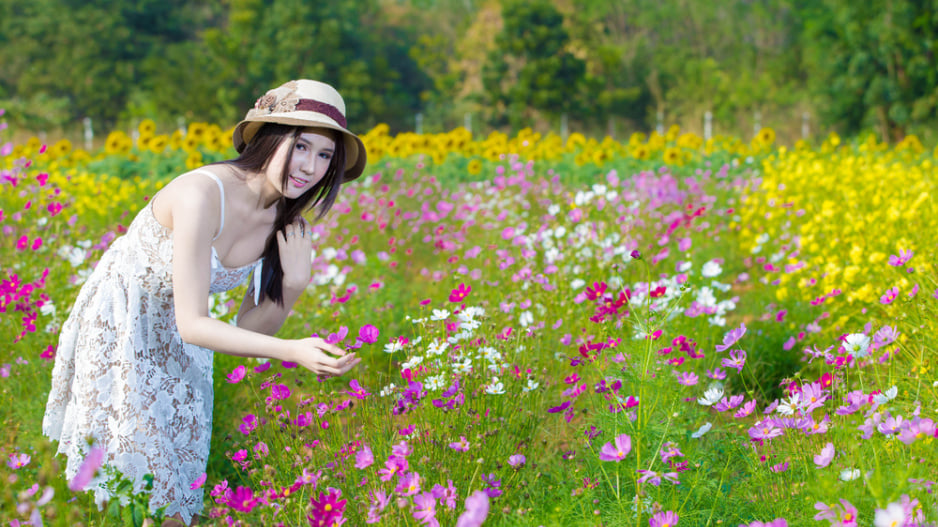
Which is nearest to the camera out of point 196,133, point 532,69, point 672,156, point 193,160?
point 193,160

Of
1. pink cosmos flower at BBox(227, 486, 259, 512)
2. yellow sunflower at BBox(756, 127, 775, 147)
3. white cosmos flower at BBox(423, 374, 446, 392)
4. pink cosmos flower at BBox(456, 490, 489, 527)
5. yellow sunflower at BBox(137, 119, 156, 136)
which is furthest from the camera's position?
yellow sunflower at BBox(756, 127, 775, 147)

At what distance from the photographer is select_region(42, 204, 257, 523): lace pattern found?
202cm

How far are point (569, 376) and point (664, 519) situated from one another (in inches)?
30.8

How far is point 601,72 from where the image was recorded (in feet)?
100

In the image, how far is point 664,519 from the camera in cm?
138

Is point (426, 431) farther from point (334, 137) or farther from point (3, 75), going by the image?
point (3, 75)

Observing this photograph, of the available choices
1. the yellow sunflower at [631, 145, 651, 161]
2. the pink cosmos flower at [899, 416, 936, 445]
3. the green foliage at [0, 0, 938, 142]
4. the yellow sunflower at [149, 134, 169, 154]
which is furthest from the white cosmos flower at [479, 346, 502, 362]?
the green foliage at [0, 0, 938, 142]

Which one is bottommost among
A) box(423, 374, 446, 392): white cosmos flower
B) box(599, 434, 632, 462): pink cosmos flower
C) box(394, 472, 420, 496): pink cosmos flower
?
box(423, 374, 446, 392): white cosmos flower

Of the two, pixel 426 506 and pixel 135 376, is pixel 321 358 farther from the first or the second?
pixel 135 376

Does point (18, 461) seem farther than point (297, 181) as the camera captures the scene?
No

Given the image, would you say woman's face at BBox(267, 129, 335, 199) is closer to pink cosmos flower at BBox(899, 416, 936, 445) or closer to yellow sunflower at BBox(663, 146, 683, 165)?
pink cosmos flower at BBox(899, 416, 936, 445)

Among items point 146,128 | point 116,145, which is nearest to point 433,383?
point 146,128

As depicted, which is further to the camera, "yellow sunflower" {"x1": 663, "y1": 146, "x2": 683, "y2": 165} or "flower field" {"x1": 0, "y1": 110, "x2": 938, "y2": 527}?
"yellow sunflower" {"x1": 663, "y1": 146, "x2": 683, "y2": 165}

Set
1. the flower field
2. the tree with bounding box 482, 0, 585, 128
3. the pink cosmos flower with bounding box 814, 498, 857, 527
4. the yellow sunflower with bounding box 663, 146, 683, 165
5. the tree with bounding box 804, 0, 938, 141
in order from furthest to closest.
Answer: the tree with bounding box 482, 0, 585, 128
the tree with bounding box 804, 0, 938, 141
the yellow sunflower with bounding box 663, 146, 683, 165
the flower field
the pink cosmos flower with bounding box 814, 498, 857, 527
